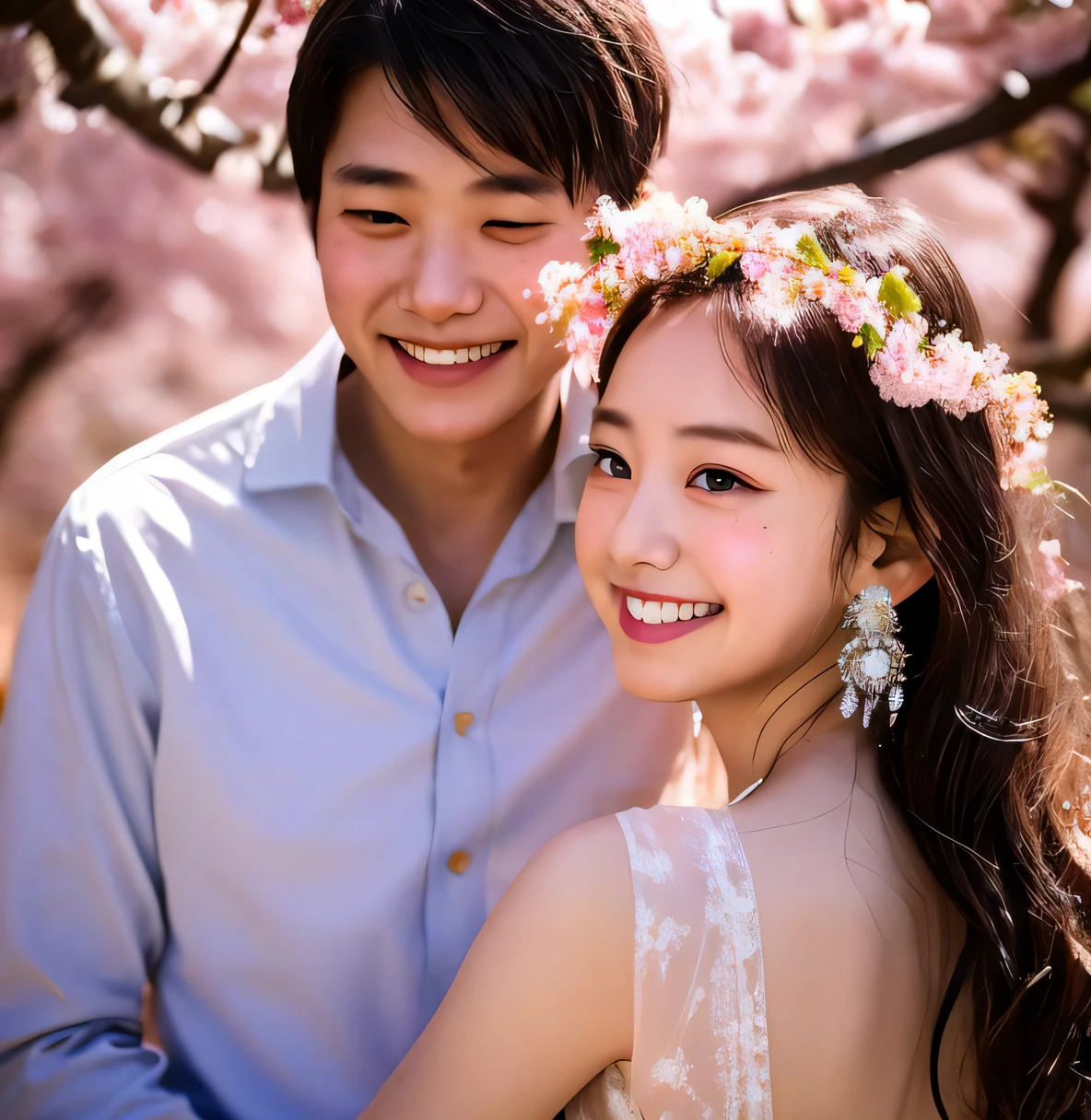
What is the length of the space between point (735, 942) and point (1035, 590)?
794mm

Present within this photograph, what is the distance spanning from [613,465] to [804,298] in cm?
39

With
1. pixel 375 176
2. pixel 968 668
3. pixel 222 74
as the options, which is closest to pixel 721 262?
pixel 375 176

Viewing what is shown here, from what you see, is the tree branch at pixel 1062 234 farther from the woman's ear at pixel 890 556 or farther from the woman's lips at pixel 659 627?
the woman's lips at pixel 659 627

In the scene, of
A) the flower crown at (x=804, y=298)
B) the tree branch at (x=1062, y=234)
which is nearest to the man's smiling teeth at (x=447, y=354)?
the flower crown at (x=804, y=298)

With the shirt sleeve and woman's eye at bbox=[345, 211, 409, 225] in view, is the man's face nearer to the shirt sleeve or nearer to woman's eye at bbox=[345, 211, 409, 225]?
woman's eye at bbox=[345, 211, 409, 225]

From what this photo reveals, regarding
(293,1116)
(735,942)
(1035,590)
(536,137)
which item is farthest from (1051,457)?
(293,1116)

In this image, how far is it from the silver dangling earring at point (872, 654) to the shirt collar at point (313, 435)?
0.68m

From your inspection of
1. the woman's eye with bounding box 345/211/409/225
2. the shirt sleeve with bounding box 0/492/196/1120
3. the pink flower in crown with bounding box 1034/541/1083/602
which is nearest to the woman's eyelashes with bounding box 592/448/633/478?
the woman's eye with bounding box 345/211/409/225

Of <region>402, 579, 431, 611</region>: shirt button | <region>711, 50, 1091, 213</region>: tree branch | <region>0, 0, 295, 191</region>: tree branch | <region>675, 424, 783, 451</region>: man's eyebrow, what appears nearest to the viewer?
<region>675, 424, 783, 451</region>: man's eyebrow

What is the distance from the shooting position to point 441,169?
71.9 inches

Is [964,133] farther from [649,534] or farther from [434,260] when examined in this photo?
[649,534]

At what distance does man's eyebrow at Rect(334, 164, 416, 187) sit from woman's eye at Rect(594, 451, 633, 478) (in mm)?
545

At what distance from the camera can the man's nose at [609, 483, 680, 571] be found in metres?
1.59

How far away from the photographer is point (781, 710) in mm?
1750
